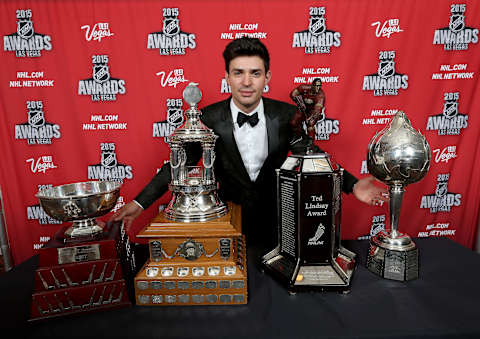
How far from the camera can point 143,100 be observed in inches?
98.2

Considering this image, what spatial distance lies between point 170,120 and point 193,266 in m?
1.69

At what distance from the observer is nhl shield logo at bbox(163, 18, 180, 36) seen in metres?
2.37

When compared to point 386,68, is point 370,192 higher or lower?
lower

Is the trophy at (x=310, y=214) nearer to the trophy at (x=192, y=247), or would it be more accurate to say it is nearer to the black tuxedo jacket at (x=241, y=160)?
the trophy at (x=192, y=247)

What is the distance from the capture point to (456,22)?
7.91ft

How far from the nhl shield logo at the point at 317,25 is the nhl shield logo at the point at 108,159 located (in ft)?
6.62

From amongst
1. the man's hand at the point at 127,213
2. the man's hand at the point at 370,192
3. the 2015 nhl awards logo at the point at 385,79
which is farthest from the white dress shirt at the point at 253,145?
the 2015 nhl awards logo at the point at 385,79

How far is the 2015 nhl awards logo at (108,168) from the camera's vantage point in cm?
255

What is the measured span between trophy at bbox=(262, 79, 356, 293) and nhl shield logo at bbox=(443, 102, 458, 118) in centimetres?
200

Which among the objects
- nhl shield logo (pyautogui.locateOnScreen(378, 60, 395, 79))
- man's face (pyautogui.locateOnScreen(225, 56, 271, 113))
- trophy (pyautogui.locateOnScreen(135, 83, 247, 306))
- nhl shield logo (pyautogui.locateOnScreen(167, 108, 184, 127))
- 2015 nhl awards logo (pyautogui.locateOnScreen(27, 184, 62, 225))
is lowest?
2015 nhl awards logo (pyautogui.locateOnScreen(27, 184, 62, 225))

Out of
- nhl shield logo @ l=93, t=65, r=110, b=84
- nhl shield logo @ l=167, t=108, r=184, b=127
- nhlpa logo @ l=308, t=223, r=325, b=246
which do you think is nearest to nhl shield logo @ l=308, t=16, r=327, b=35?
nhl shield logo @ l=167, t=108, r=184, b=127

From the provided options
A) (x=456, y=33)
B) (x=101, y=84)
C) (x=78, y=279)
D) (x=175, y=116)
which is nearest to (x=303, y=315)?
(x=78, y=279)

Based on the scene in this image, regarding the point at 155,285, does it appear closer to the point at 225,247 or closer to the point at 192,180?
the point at 225,247

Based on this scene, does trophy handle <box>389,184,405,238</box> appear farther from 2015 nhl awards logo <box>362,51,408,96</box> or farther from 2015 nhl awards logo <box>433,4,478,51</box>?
2015 nhl awards logo <box>433,4,478,51</box>
